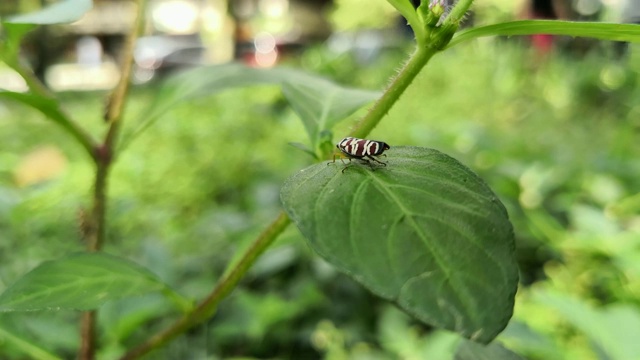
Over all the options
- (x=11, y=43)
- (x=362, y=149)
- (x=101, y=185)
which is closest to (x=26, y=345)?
(x=101, y=185)

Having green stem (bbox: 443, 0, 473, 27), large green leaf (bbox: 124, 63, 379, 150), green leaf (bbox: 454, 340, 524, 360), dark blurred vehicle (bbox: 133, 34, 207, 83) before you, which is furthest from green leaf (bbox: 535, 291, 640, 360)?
dark blurred vehicle (bbox: 133, 34, 207, 83)

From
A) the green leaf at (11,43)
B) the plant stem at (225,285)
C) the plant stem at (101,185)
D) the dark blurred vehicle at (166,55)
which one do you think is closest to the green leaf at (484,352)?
the plant stem at (225,285)

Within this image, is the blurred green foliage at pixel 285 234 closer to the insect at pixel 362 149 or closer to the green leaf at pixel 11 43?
the insect at pixel 362 149

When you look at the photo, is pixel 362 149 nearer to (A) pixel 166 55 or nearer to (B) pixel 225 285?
(B) pixel 225 285

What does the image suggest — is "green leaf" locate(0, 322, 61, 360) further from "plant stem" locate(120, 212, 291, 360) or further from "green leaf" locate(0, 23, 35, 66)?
"green leaf" locate(0, 23, 35, 66)

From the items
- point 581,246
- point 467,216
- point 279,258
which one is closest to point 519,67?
point 581,246

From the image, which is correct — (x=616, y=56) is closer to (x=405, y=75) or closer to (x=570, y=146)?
(x=570, y=146)
